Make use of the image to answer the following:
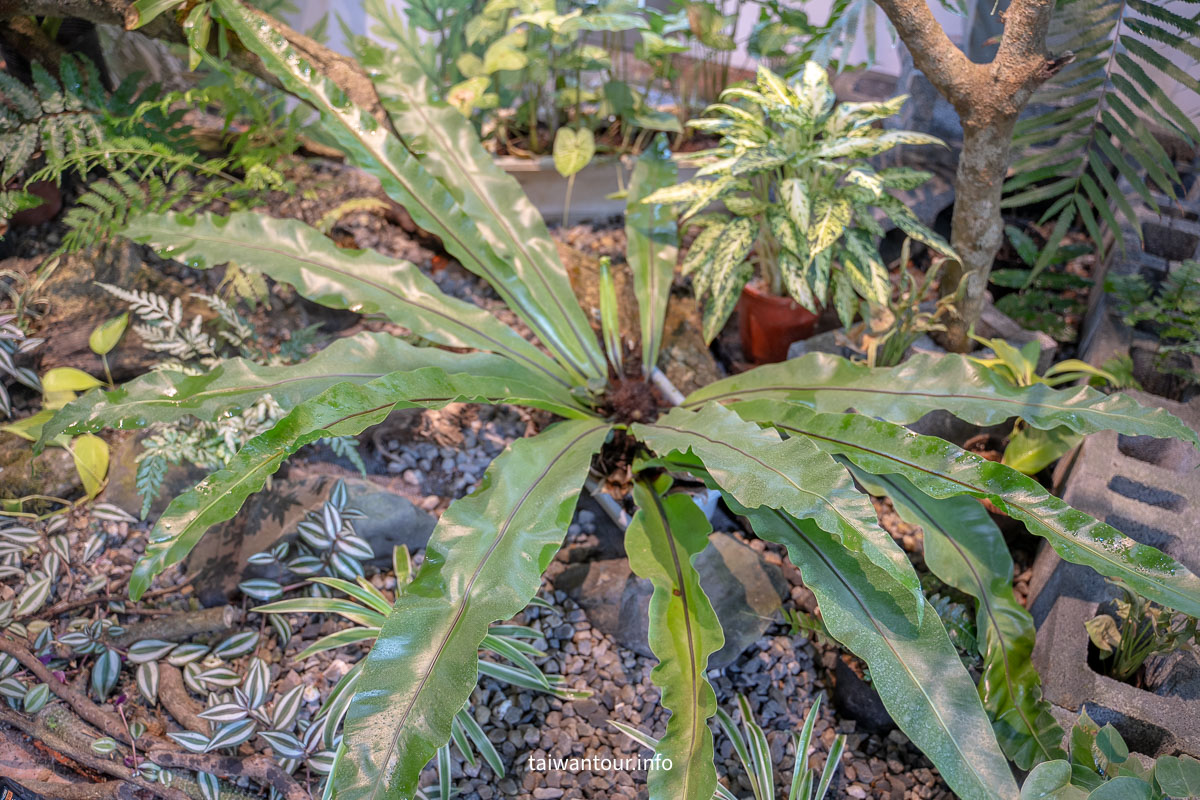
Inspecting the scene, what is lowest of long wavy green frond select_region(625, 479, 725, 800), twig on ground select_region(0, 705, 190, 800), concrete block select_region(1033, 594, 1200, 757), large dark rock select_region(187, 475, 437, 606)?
twig on ground select_region(0, 705, 190, 800)

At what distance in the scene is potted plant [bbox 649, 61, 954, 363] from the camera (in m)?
1.48

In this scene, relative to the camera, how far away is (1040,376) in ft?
5.53

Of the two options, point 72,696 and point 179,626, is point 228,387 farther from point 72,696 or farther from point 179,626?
point 72,696

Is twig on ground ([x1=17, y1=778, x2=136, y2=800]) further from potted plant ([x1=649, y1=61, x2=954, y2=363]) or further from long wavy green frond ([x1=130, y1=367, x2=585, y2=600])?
potted plant ([x1=649, y1=61, x2=954, y2=363])

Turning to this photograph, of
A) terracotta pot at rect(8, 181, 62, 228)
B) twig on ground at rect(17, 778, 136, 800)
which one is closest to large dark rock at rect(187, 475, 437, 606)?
twig on ground at rect(17, 778, 136, 800)

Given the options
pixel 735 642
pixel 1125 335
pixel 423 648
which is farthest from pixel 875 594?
pixel 1125 335

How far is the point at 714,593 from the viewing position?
1.39m

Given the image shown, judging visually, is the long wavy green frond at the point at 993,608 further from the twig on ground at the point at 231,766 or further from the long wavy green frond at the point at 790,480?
the twig on ground at the point at 231,766

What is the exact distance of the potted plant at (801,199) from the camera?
1.48m

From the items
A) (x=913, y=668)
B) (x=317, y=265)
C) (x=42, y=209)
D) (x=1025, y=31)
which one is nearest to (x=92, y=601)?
(x=317, y=265)

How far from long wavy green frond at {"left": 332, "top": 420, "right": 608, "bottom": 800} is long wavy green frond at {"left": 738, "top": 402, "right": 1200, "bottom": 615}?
52 cm

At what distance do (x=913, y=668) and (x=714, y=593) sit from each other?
1.37ft

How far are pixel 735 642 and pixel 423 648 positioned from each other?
65cm

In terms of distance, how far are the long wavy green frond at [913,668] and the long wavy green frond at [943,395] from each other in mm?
321
